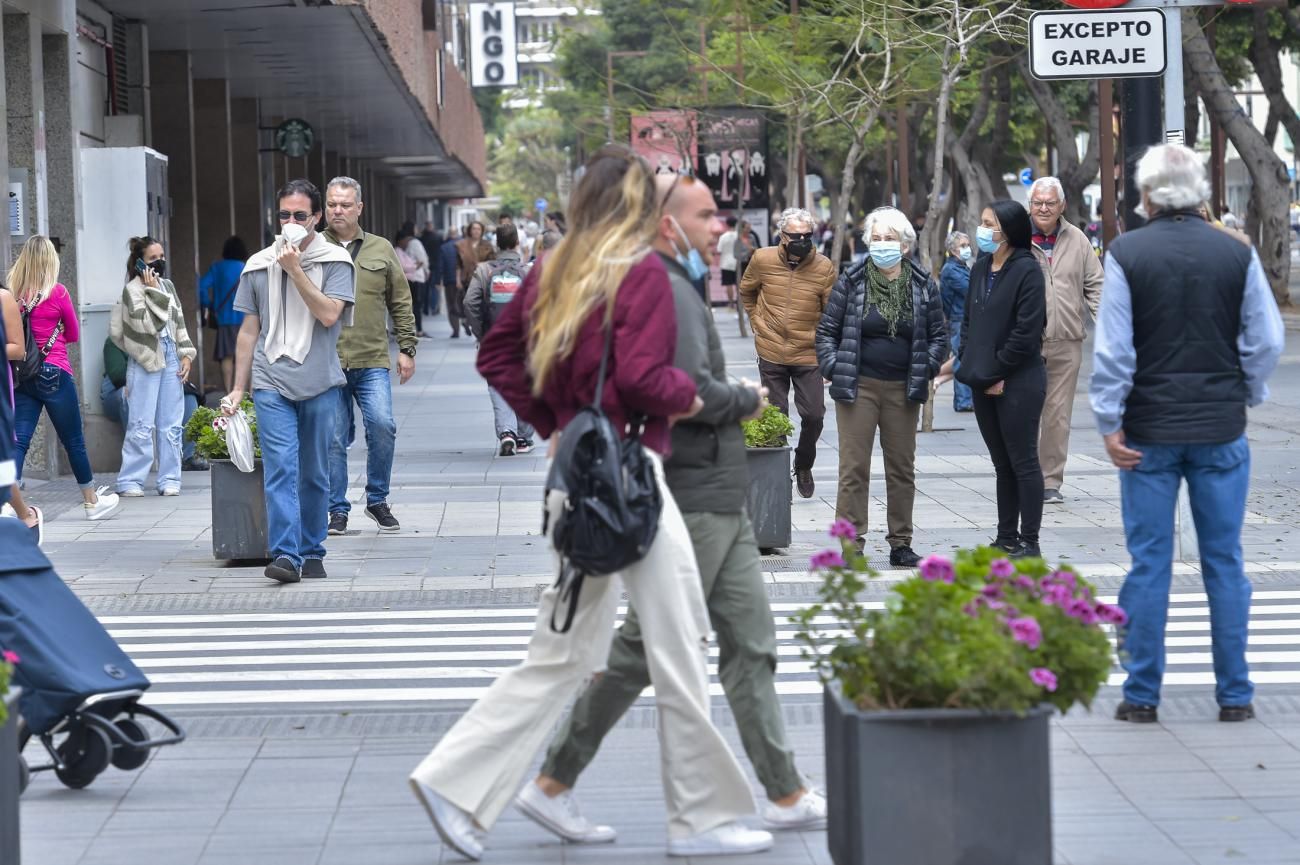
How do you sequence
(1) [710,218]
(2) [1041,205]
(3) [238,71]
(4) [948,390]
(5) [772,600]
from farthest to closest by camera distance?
(3) [238,71] < (4) [948,390] < (2) [1041,205] < (5) [772,600] < (1) [710,218]

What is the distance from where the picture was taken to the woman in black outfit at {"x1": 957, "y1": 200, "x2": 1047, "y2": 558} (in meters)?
9.94

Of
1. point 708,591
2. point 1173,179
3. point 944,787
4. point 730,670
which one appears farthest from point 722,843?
point 1173,179

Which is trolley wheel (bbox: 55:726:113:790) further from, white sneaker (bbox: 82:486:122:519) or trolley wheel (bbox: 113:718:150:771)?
white sneaker (bbox: 82:486:122:519)

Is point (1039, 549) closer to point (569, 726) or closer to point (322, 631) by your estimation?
point (322, 631)

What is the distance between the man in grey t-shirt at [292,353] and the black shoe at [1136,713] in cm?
425

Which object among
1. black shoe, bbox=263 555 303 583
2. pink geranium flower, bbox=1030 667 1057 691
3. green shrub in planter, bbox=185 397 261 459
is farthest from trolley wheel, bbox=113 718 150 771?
green shrub in planter, bbox=185 397 261 459

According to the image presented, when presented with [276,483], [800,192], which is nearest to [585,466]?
[276,483]

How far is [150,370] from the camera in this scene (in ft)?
46.9

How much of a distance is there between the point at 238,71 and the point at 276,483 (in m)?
15.8

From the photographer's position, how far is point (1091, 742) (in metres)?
6.39

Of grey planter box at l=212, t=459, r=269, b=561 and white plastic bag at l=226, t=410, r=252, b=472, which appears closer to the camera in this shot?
white plastic bag at l=226, t=410, r=252, b=472

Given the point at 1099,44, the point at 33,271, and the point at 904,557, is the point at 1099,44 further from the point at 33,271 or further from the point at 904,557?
the point at 33,271

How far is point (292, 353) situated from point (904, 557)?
302 centimetres

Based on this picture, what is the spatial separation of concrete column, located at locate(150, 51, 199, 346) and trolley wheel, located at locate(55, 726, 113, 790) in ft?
55.8
